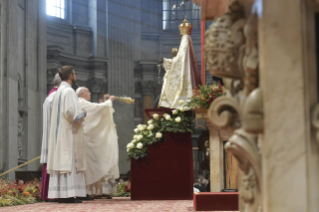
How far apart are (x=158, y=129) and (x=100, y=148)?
1106 millimetres

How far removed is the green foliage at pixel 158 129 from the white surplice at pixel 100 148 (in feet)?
1.81

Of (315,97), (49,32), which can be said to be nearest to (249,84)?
(315,97)

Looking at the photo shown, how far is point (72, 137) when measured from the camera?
6.84 meters

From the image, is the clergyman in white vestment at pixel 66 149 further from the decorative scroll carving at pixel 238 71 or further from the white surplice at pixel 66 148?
the decorative scroll carving at pixel 238 71

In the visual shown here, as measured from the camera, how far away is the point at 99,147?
26.3 feet

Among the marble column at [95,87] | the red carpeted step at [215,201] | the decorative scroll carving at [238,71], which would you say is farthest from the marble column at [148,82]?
the decorative scroll carving at [238,71]

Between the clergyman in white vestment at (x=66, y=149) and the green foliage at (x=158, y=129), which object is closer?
the clergyman in white vestment at (x=66, y=149)

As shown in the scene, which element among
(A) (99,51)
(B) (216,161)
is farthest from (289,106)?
(A) (99,51)

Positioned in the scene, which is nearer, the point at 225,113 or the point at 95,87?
the point at 225,113

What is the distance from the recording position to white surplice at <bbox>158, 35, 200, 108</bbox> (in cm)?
754

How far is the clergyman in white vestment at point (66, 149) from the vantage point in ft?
21.6

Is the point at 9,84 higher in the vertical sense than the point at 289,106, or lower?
higher

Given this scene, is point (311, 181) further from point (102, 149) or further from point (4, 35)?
point (4, 35)

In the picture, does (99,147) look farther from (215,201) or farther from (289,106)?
(289,106)
